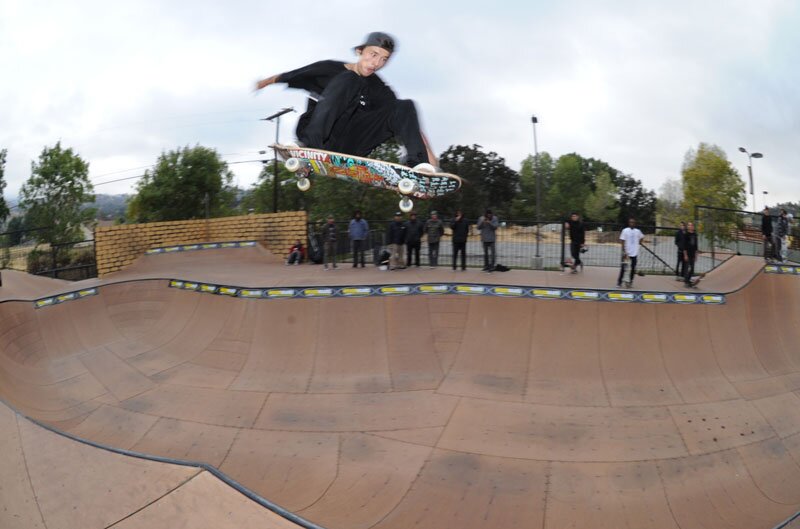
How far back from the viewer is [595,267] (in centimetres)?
1393

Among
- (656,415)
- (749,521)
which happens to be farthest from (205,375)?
(749,521)

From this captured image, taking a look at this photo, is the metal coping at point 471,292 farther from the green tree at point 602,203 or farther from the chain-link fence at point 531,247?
the green tree at point 602,203

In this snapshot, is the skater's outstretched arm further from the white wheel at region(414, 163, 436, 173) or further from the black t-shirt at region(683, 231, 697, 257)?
the black t-shirt at region(683, 231, 697, 257)

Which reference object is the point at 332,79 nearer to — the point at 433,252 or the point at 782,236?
the point at 433,252

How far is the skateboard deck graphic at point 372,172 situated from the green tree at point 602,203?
53609mm

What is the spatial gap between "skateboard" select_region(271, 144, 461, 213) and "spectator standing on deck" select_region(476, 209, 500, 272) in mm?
967

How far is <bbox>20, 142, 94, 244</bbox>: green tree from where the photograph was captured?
95.9 ft

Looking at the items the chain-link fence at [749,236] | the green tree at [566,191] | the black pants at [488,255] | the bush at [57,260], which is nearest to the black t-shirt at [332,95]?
the black pants at [488,255]

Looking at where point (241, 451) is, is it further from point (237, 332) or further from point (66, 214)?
point (66, 214)

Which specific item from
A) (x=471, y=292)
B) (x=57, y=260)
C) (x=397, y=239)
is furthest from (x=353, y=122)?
(x=57, y=260)

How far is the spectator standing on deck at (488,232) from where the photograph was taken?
38.9 ft

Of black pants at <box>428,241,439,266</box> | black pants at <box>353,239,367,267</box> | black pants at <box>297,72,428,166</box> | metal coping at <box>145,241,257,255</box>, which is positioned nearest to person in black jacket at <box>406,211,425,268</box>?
black pants at <box>428,241,439,266</box>

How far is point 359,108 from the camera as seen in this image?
12.8m

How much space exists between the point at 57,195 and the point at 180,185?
6.63m
